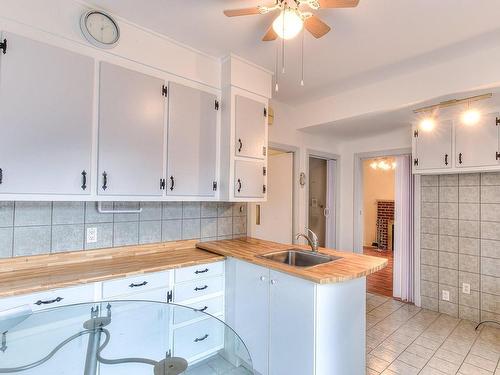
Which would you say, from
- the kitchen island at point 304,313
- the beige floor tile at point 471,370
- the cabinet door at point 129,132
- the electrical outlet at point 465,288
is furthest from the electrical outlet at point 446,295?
the cabinet door at point 129,132

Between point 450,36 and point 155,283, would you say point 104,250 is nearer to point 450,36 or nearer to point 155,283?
point 155,283

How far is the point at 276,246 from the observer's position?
2.56 meters

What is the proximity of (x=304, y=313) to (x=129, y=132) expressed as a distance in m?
1.76

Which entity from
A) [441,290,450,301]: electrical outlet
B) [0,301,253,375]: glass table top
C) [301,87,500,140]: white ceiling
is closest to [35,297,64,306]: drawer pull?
[0,301,253,375]: glass table top

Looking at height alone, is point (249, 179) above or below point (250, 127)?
below

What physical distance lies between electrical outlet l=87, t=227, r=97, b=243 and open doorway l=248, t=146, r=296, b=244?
1.89 m

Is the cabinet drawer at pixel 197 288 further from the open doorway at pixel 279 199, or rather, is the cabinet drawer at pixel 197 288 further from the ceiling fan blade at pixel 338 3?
the ceiling fan blade at pixel 338 3

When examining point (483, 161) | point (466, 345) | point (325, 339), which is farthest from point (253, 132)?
point (466, 345)

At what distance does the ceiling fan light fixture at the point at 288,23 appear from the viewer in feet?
4.75

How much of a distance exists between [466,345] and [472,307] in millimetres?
710

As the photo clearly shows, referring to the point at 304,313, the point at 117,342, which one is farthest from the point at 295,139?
the point at 117,342

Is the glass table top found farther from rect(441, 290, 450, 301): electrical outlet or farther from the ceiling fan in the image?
rect(441, 290, 450, 301): electrical outlet

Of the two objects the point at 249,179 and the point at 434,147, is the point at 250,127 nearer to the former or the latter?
the point at 249,179

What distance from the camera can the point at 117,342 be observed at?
1.36 metres
